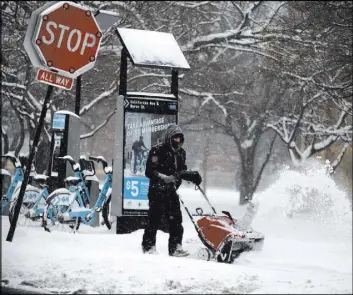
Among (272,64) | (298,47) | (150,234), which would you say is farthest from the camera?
(272,64)

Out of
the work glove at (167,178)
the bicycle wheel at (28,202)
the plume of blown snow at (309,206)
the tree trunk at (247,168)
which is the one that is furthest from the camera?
the tree trunk at (247,168)

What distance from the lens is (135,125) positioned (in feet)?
40.2

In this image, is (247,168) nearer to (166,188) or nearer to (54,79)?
(166,188)

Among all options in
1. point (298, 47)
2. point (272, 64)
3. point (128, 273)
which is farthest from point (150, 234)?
point (272, 64)

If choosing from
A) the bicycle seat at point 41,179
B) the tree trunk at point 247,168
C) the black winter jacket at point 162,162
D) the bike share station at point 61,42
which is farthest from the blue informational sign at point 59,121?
the tree trunk at point 247,168

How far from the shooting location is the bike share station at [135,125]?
1216 cm

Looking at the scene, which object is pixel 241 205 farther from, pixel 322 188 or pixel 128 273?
pixel 128 273

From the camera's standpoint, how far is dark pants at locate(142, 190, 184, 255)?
8.70 meters

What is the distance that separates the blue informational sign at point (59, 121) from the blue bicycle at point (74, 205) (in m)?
1.96

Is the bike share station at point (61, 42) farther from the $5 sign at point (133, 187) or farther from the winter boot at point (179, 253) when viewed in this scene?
the $5 sign at point (133, 187)

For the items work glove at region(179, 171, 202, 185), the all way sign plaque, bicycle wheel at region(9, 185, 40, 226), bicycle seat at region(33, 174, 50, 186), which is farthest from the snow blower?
bicycle wheel at region(9, 185, 40, 226)

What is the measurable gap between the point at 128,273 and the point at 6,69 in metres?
14.4

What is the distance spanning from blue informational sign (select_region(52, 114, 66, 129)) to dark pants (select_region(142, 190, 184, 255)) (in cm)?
645

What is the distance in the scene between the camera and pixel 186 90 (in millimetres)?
23672
